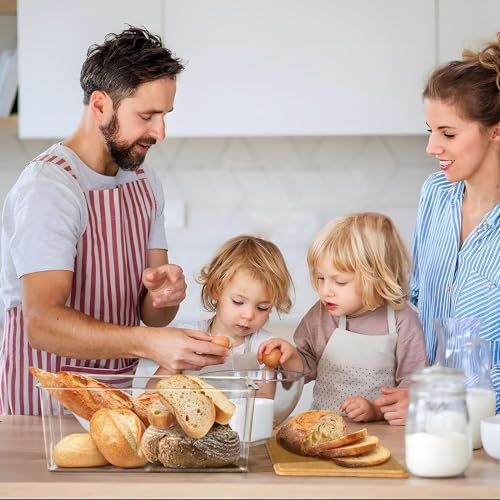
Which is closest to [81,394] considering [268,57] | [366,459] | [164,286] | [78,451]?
[78,451]

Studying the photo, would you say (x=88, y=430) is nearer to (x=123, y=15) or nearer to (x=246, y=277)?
(x=246, y=277)

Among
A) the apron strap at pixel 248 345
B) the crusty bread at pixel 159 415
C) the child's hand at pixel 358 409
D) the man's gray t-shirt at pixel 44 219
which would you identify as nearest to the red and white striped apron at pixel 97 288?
the man's gray t-shirt at pixel 44 219

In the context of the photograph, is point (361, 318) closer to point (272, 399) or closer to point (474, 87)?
point (474, 87)

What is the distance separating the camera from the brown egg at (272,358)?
6.28 ft

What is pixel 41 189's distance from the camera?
194 cm

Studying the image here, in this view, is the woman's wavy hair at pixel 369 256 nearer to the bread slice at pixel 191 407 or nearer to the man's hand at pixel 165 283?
the man's hand at pixel 165 283

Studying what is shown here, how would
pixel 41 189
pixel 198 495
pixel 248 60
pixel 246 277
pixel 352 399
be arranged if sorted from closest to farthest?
pixel 198 495 → pixel 352 399 → pixel 41 189 → pixel 246 277 → pixel 248 60

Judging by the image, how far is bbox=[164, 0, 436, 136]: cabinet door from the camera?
324 centimetres

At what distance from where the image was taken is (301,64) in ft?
10.7

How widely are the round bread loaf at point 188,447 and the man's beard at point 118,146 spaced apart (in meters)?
0.94

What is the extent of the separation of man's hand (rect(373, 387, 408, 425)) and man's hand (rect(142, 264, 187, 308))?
0.48 meters

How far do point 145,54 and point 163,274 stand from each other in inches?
18.9

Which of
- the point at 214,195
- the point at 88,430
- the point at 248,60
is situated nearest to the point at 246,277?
the point at 88,430

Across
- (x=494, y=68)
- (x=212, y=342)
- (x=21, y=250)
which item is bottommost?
(x=212, y=342)
